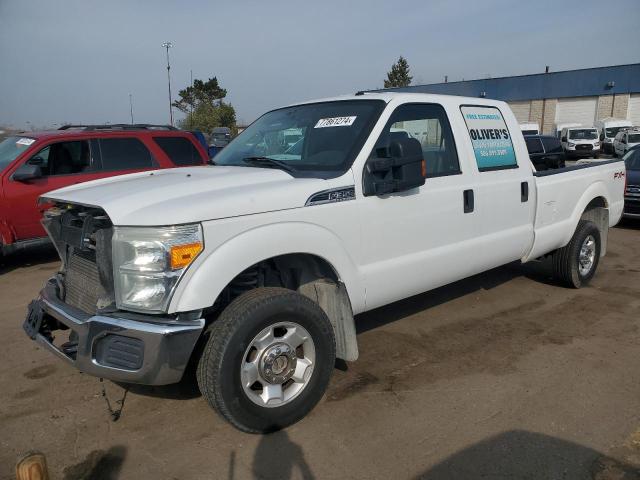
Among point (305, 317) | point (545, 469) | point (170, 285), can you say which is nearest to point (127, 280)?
point (170, 285)

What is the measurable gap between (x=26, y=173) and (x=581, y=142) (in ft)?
98.0

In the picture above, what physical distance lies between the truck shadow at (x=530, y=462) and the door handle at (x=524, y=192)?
2.34 metres

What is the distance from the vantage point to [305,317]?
3.05 meters

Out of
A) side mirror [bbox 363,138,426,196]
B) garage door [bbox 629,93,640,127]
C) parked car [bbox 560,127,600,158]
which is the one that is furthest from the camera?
garage door [bbox 629,93,640,127]

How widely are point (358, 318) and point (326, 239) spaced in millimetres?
2054

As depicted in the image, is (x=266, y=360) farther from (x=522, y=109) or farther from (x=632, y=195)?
(x=522, y=109)

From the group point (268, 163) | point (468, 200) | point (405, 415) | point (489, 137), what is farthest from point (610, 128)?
point (405, 415)

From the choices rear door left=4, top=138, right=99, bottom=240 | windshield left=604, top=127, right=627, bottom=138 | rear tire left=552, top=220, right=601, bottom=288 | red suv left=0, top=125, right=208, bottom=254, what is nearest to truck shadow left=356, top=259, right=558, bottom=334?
rear tire left=552, top=220, right=601, bottom=288

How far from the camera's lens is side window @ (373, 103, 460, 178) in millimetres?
3899

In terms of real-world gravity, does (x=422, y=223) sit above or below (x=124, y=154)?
below

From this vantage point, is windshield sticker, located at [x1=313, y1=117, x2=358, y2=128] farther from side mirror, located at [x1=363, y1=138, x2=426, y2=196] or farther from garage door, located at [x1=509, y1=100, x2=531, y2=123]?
garage door, located at [x1=509, y1=100, x2=531, y2=123]

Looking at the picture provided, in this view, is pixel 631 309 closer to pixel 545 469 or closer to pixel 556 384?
pixel 556 384

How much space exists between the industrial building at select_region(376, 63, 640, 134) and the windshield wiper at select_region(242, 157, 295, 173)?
122 ft

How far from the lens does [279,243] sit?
298 cm
